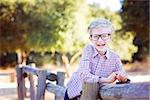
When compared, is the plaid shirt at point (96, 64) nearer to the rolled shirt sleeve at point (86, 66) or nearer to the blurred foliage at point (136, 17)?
the rolled shirt sleeve at point (86, 66)

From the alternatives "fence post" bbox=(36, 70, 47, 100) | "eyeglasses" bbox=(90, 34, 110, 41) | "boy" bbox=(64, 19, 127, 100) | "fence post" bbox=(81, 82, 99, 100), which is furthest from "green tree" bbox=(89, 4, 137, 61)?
"fence post" bbox=(81, 82, 99, 100)

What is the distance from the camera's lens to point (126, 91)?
2303 mm

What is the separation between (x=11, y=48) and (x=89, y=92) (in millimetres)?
18270

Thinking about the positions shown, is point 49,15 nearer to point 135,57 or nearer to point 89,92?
point 135,57

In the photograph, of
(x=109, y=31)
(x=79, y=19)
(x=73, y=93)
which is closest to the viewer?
(x=109, y=31)

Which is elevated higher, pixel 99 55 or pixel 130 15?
pixel 130 15

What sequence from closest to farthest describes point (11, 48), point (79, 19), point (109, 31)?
point (109, 31), point (79, 19), point (11, 48)

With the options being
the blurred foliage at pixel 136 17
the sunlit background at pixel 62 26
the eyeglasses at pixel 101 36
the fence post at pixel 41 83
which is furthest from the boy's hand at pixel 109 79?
the blurred foliage at pixel 136 17

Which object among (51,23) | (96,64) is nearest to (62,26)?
(51,23)

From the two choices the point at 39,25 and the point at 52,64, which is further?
the point at 52,64

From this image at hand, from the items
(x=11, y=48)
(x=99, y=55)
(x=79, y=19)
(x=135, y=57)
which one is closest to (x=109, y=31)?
(x=99, y=55)

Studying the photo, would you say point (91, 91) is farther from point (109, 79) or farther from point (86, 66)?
point (86, 66)

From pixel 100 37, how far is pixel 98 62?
0.61ft

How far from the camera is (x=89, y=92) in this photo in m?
2.59
